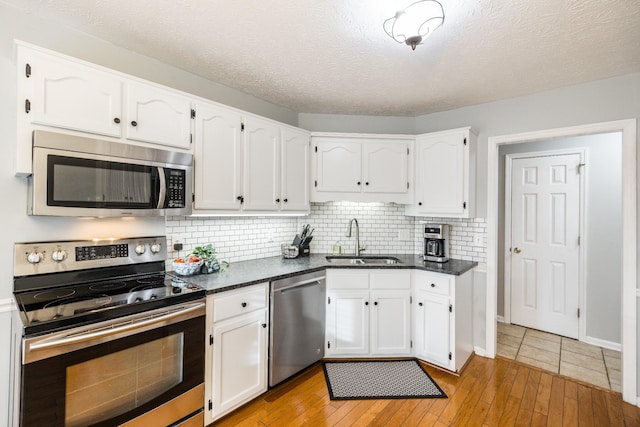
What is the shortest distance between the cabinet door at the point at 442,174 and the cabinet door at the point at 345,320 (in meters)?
1.15

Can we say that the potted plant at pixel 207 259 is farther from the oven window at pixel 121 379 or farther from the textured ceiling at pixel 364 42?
the textured ceiling at pixel 364 42

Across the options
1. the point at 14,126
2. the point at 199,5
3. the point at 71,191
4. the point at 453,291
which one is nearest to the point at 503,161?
the point at 453,291

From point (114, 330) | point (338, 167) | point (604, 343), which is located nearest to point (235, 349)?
point (114, 330)

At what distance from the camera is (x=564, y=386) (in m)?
2.55

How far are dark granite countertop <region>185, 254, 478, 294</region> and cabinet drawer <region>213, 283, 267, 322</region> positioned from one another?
6cm

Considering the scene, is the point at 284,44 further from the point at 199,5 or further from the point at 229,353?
the point at 229,353

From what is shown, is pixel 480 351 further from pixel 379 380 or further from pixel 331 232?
pixel 331 232

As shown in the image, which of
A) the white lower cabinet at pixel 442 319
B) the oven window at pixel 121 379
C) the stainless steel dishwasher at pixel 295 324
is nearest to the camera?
the oven window at pixel 121 379

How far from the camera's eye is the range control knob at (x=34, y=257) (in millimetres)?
1736

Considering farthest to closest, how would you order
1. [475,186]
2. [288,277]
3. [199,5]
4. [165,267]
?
[475,186] < [288,277] < [165,267] < [199,5]

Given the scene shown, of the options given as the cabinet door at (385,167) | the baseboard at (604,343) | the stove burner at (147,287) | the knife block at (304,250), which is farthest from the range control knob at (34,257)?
the baseboard at (604,343)

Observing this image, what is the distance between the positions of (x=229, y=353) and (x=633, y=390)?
308 cm

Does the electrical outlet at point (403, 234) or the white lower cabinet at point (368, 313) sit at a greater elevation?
the electrical outlet at point (403, 234)

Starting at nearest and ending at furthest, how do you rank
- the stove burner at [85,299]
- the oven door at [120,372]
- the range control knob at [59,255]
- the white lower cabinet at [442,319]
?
the oven door at [120,372] < the stove burner at [85,299] < the range control knob at [59,255] < the white lower cabinet at [442,319]
